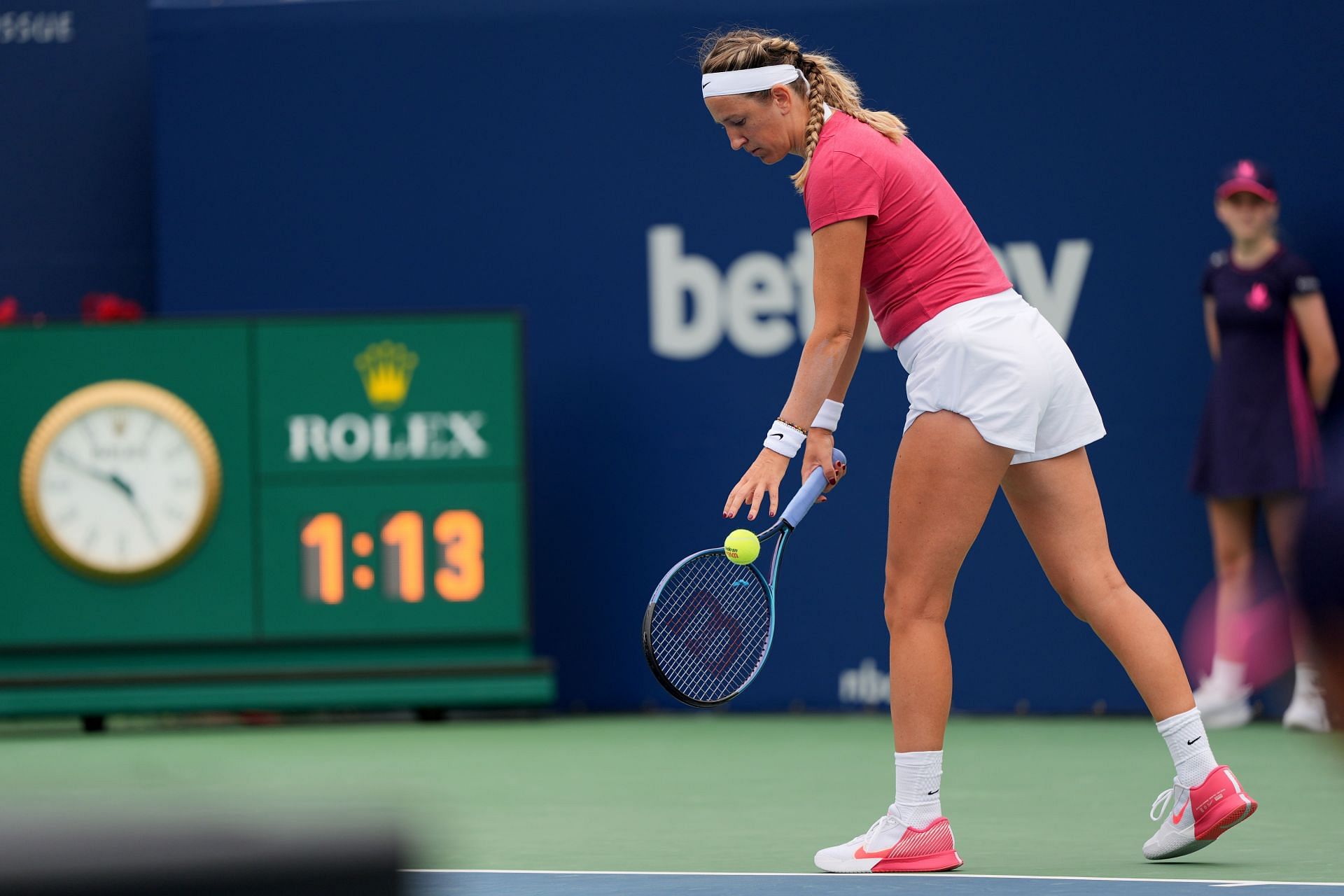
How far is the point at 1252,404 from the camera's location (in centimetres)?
665

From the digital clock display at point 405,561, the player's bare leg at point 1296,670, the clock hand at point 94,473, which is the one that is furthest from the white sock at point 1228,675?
the clock hand at point 94,473

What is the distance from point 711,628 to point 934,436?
64 centimetres

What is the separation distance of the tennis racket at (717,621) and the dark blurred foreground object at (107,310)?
3.93 metres

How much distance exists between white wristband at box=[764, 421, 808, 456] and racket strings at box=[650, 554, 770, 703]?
301 mm

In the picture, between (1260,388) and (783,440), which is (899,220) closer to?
(783,440)

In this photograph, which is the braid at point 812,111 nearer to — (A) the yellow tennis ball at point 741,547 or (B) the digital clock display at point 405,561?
(A) the yellow tennis ball at point 741,547

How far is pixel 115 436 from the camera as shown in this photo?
7.14m

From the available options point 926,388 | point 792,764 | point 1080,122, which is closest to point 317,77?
point 1080,122

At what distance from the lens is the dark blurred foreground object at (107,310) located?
7.38 metres

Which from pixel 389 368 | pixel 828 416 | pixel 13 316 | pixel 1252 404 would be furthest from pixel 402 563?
pixel 828 416

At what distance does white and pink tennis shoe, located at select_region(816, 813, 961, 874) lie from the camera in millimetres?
3758

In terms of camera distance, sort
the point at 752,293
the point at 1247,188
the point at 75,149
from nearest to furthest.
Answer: the point at 1247,188, the point at 752,293, the point at 75,149

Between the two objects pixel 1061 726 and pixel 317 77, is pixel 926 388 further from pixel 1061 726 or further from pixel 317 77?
pixel 317 77

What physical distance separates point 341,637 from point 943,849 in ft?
12.3
